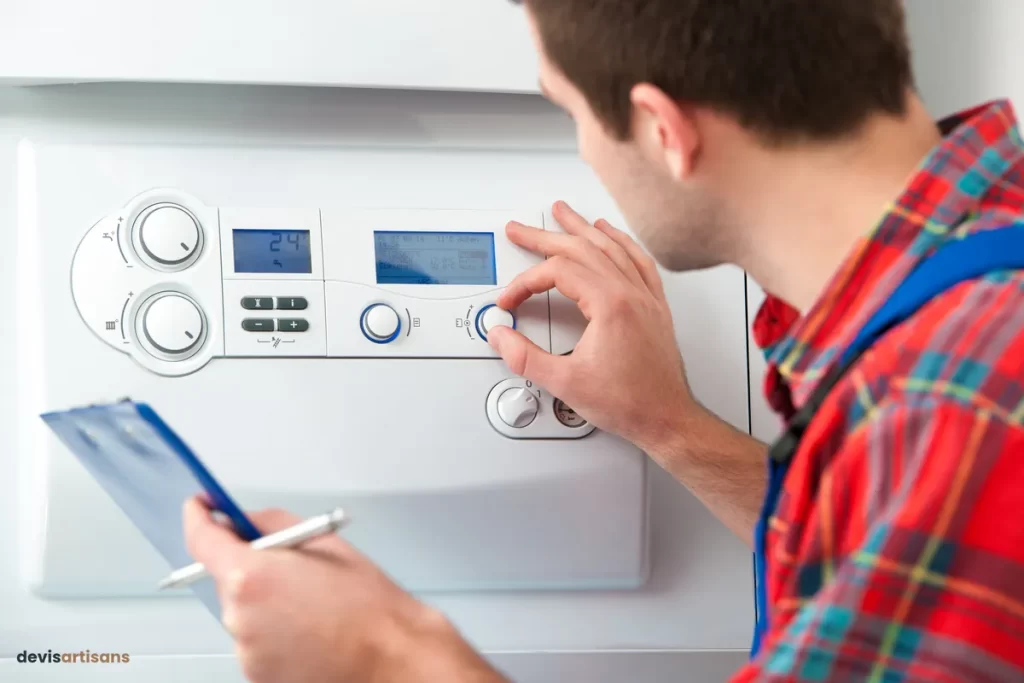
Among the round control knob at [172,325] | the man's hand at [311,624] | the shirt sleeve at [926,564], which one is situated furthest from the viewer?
the round control knob at [172,325]

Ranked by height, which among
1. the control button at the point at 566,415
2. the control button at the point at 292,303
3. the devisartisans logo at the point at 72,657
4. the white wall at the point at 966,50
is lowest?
the devisartisans logo at the point at 72,657

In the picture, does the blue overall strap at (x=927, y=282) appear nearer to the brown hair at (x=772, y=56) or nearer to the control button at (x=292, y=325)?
the brown hair at (x=772, y=56)

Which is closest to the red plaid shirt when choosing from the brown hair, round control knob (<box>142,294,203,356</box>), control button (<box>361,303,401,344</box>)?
the brown hair

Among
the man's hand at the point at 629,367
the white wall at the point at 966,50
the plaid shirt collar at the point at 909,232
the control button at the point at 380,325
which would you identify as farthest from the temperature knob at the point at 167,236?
the white wall at the point at 966,50

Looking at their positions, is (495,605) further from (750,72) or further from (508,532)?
(750,72)

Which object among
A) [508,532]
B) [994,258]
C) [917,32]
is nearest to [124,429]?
[508,532]

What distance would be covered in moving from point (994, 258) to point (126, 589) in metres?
0.69

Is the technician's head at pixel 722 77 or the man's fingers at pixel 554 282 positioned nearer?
the technician's head at pixel 722 77

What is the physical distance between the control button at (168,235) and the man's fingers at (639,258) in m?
0.36

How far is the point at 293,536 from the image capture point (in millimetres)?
533

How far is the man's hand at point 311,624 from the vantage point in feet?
1.76

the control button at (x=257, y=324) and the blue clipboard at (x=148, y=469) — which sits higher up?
the control button at (x=257, y=324)

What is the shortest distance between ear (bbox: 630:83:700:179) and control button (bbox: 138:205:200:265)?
1.29 feet

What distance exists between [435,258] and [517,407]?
15 centimetres
